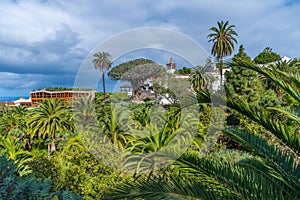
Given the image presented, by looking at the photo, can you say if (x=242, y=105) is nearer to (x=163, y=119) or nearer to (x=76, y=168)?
(x=76, y=168)

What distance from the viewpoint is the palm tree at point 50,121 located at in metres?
11.5

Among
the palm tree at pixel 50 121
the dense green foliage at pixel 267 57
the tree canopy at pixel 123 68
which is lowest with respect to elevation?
the palm tree at pixel 50 121

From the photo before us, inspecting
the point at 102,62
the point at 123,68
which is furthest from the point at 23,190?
the point at 102,62

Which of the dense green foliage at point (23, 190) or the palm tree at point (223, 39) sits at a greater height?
the palm tree at point (223, 39)

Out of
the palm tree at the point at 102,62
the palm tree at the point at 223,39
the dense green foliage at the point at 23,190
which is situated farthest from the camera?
the palm tree at the point at 223,39

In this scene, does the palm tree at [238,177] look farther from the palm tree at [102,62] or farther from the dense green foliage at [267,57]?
the dense green foliage at [267,57]

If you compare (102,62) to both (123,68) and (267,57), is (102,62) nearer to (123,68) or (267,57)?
(123,68)

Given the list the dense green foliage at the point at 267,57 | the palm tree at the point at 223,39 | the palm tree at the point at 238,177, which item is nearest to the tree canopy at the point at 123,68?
the palm tree at the point at 238,177

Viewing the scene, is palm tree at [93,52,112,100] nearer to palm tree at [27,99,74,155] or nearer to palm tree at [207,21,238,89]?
palm tree at [27,99,74,155]

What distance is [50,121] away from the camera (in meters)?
11.6

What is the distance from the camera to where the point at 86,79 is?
579cm

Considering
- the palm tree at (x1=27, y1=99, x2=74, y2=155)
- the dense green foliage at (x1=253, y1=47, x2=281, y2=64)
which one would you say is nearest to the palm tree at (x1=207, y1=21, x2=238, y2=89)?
the dense green foliage at (x1=253, y1=47, x2=281, y2=64)

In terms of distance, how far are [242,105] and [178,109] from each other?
14.7ft

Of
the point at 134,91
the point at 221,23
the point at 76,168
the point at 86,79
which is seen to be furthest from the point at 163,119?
the point at 221,23
